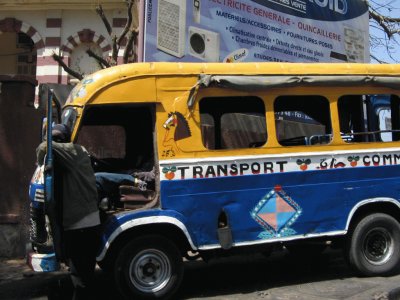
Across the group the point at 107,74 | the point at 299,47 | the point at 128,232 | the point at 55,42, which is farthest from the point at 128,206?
the point at 55,42

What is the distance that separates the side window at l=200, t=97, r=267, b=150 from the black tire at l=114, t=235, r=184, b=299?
1263mm

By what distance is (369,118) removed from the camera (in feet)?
21.7

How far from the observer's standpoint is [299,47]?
13609mm

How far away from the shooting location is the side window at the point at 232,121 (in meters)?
5.91

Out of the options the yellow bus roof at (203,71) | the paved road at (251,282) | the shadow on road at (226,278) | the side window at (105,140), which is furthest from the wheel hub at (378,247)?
the side window at (105,140)

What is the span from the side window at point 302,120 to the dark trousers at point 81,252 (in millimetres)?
2454

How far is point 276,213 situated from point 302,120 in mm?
1332

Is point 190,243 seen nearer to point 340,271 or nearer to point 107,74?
point 107,74

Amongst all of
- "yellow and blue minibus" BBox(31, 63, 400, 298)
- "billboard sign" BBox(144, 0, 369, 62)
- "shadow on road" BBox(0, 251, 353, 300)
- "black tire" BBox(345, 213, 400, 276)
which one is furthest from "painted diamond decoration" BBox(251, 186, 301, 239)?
"billboard sign" BBox(144, 0, 369, 62)

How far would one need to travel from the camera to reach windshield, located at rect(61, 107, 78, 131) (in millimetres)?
5477

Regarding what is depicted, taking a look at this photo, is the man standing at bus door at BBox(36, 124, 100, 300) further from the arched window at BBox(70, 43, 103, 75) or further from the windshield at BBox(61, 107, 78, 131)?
the arched window at BBox(70, 43, 103, 75)

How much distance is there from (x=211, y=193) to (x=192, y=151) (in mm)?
519

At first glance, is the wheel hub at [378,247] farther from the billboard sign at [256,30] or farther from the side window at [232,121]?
the billboard sign at [256,30]

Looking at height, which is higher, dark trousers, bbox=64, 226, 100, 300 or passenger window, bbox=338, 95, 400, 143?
passenger window, bbox=338, 95, 400, 143
